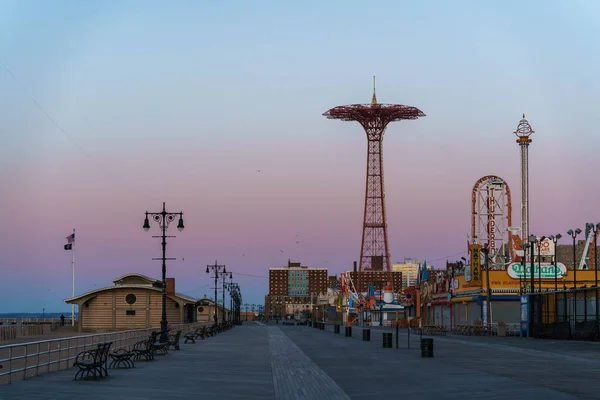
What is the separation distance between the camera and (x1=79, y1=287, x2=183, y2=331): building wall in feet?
283

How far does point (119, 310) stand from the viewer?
86.3m

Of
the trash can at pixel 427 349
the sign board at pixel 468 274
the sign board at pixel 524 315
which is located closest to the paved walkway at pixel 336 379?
the trash can at pixel 427 349

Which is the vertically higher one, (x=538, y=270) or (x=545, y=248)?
(x=545, y=248)

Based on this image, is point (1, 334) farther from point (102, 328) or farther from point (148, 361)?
point (148, 361)

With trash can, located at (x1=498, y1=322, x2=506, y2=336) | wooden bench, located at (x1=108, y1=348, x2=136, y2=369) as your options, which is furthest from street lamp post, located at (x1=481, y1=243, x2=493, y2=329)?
wooden bench, located at (x1=108, y1=348, x2=136, y2=369)

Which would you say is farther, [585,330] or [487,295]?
[487,295]

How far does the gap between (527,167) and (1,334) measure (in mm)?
73649

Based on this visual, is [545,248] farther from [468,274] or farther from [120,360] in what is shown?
[120,360]

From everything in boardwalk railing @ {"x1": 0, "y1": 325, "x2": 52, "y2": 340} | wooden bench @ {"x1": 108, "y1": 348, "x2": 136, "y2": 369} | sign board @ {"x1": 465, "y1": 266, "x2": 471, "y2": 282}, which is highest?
sign board @ {"x1": 465, "y1": 266, "x2": 471, "y2": 282}

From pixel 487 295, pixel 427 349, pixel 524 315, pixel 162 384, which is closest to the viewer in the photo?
pixel 162 384

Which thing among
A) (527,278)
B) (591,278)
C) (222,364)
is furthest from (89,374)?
(591,278)

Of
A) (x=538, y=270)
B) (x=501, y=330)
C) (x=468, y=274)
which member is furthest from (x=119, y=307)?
(x=538, y=270)

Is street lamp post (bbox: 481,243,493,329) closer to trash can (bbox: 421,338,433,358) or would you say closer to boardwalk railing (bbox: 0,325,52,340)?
boardwalk railing (bbox: 0,325,52,340)

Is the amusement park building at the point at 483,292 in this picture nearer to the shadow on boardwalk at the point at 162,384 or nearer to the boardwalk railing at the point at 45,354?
the boardwalk railing at the point at 45,354
